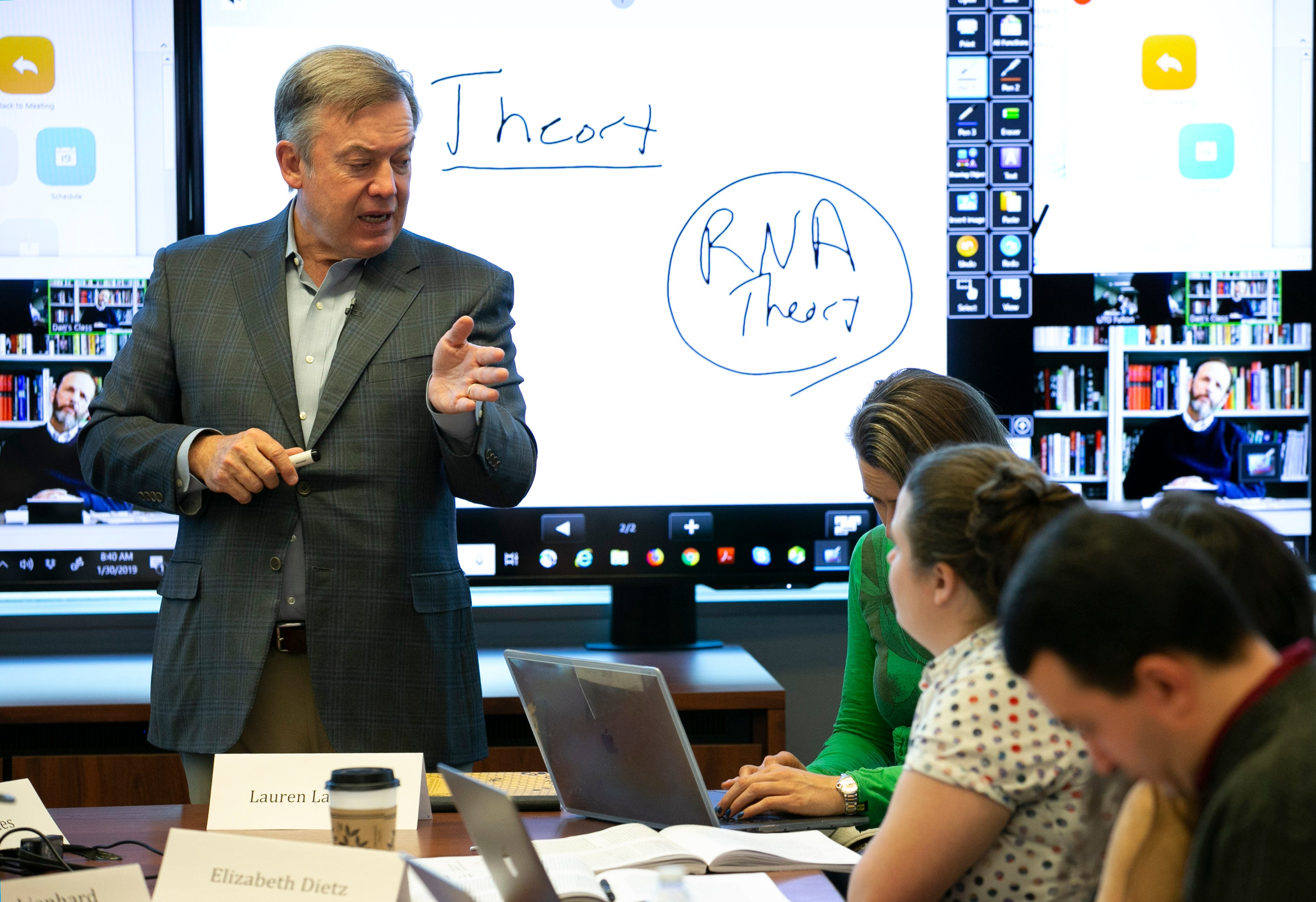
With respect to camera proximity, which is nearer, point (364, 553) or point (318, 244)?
point (364, 553)

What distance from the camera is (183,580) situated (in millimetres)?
1962

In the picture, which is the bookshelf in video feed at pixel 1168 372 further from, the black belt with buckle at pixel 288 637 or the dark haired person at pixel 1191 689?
the dark haired person at pixel 1191 689

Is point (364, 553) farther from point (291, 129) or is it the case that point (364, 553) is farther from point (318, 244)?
point (291, 129)

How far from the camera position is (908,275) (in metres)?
2.97

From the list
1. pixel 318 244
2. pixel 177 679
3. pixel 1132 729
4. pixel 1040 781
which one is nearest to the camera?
pixel 1132 729

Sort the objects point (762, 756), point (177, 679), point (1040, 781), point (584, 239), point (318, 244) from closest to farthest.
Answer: point (1040, 781) → point (177, 679) → point (318, 244) → point (762, 756) → point (584, 239)

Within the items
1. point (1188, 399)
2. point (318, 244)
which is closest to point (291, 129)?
point (318, 244)

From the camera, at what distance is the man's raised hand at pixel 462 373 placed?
180 centimetres

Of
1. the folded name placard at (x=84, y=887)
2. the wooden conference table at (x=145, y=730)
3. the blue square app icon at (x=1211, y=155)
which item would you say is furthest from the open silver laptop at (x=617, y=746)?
the blue square app icon at (x=1211, y=155)

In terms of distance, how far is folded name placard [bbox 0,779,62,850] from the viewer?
1449 mm

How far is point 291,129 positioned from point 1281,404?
2.36 m

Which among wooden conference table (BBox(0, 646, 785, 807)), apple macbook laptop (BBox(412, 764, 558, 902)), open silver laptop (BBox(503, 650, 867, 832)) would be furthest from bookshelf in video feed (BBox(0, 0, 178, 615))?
apple macbook laptop (BBox(412, 764, 558, 902))

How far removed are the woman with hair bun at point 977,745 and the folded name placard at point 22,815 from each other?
3.20 ft

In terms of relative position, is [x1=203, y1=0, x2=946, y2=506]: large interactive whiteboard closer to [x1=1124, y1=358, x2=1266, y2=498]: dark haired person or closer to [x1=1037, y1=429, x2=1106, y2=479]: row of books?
[x1=1037, y1=429, x2=1106, y2=479]: row of books
